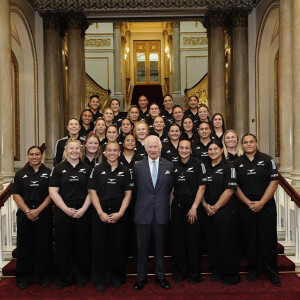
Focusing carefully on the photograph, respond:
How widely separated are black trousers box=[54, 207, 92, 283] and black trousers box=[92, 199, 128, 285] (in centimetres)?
12

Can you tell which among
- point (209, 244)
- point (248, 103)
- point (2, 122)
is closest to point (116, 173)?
point (209, 244)

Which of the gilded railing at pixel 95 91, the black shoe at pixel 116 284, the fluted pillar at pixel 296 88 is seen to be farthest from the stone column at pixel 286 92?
the gilded railing at pixel 95 91

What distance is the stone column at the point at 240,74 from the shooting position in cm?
1128

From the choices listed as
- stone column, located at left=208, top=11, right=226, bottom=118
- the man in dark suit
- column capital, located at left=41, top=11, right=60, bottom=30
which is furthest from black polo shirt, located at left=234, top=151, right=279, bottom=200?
column capital, located at left=41, top=11, right=60, bottom=30

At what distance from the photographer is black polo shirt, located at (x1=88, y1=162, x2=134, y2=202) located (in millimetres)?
4730

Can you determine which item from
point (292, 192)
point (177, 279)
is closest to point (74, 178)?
point (177, 279)

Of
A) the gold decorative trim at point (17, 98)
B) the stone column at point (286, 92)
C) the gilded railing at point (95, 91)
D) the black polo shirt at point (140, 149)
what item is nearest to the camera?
the black polo shirt at point (140, 149)

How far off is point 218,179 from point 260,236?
33.9 inches

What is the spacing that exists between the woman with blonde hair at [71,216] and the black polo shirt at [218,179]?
56.5 inches

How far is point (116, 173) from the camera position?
478 centimetres

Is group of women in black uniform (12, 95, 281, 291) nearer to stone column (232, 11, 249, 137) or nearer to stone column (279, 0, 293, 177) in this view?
stone column (279, 0, 293, 177)

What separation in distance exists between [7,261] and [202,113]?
3.88 metres

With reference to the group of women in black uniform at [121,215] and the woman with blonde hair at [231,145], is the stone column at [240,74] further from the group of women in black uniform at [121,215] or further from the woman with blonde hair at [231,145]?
the group of women in black uniform at [121,215]

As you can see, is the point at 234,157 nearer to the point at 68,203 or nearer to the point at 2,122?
the point at 68,203
